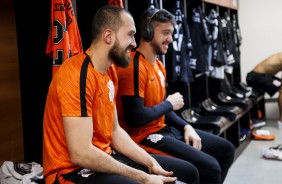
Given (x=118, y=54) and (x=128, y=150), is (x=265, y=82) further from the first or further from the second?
(x=118, y=54)

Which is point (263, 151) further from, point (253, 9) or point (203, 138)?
point (253, 9)

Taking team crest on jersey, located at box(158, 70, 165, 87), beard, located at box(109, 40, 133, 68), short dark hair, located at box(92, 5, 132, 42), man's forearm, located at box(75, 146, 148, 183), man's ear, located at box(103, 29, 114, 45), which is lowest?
man's forearm, located at box(75, 146, 148, 183)

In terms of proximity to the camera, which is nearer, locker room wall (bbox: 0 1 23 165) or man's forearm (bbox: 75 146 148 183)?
man's forearm (bbox: 75 146 148 183)

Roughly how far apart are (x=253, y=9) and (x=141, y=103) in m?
4.31

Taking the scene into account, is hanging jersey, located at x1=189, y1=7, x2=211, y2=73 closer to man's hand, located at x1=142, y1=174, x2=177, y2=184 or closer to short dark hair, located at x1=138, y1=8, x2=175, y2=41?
short dark hair, located at x1=138, y1=8, x2=175, y2=41

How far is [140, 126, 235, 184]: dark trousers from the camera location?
2.22 metres

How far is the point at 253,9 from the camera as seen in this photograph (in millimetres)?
5934

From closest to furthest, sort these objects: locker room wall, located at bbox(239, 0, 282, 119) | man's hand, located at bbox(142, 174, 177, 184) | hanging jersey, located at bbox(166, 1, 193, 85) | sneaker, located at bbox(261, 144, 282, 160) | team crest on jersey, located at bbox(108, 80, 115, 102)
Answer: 1. man's hand, located at bbox(142, 174, 177, 184)
2. team crest on jersey, located at bbox(108, 80, 115, 102)
3. hanging jersey, located at bbox(166, 1, 193, 85)
4. sneaker, located at bbox(261, 144, 282, 160)
5. locker room wall, located at bbox(239, 0, 282, 119)

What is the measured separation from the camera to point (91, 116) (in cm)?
161

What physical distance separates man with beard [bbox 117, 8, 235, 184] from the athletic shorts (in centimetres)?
275

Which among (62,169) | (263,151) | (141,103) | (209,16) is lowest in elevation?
(263,151)

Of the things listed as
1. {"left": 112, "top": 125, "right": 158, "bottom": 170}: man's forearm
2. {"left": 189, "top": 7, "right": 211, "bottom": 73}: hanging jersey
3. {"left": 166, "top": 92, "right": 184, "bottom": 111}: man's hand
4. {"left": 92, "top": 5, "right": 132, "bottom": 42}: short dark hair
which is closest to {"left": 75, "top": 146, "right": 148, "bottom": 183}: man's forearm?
{"left": 112, "top": 125, "right": 158, "bottom": 170}: man's forearm

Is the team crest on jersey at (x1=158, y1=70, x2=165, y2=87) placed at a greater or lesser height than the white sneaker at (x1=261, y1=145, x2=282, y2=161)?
greater

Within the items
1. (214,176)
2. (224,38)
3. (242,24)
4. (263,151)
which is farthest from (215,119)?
(242,24)
